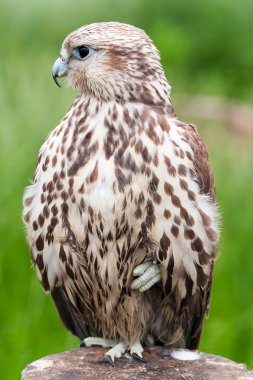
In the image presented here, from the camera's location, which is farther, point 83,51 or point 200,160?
point 200,160

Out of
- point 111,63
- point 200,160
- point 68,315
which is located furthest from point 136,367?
point 111,63

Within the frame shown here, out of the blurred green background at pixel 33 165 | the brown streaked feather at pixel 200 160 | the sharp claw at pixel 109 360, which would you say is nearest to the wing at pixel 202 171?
the brown streaked feather at pixel 200 160

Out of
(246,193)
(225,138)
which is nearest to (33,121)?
(246,193)

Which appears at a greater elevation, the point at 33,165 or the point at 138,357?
the point at 33,165

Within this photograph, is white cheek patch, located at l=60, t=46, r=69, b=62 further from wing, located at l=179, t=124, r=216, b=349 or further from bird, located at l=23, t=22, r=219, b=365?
wing, located at l=179, t=124, r=216, b=349

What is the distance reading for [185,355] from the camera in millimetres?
4938

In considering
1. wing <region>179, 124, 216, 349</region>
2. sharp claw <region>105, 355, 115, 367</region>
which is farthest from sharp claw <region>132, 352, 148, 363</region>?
wing <region>179, 124, 216, 349</region>

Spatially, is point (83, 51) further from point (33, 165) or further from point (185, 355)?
point (33, 165)

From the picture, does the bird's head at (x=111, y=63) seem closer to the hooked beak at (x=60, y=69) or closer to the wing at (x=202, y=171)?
the hooked beak at (x=60, y=69)

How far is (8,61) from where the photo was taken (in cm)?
747

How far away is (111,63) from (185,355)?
1235 mm

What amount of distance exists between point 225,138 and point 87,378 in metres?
4.43

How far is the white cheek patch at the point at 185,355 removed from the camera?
489 cm

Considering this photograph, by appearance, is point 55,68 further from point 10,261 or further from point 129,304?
point 10,261
